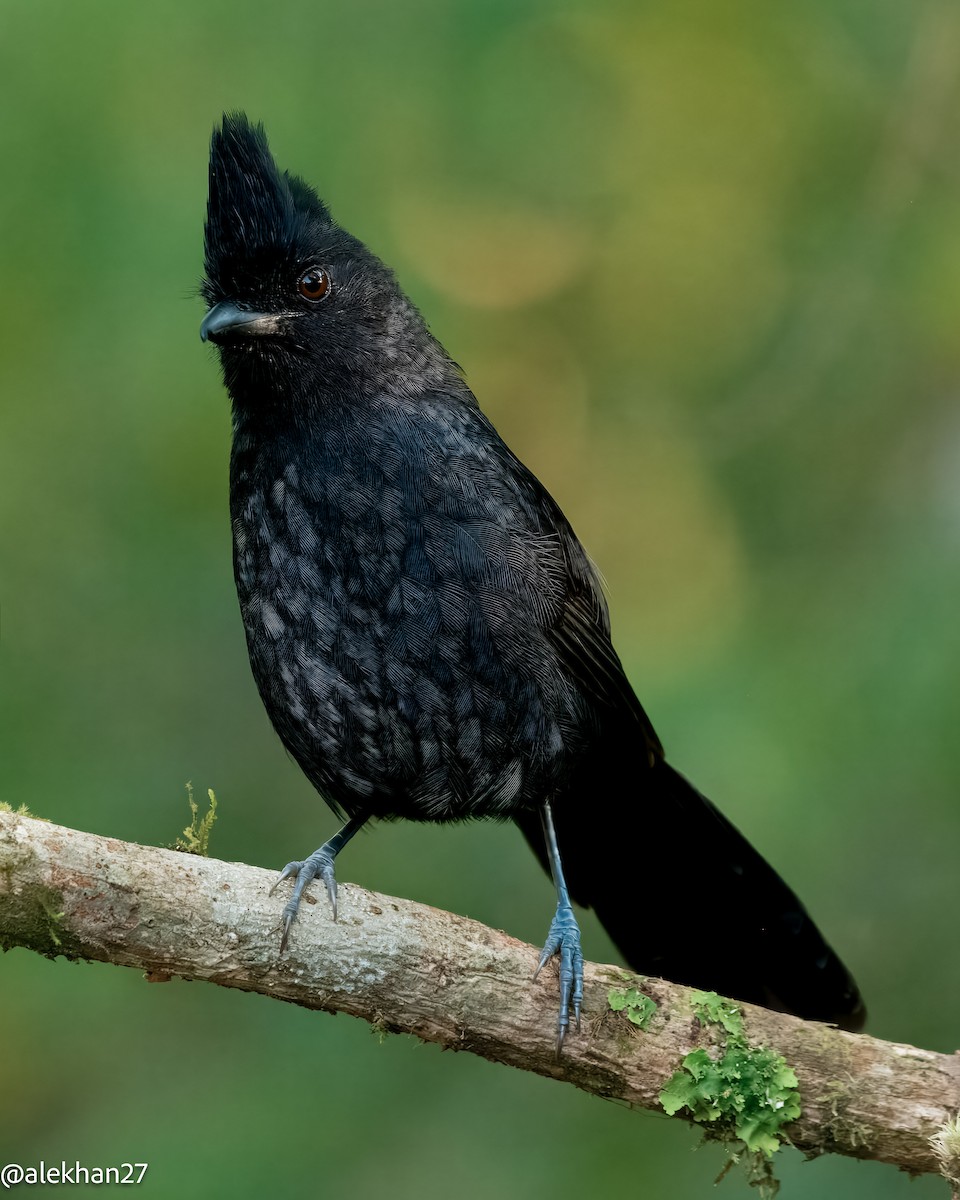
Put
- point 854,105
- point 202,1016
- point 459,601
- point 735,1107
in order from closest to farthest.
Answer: point 735,1107
point 459,601
point 202,1016
point 854,105

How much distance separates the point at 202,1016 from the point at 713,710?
241 centimetres

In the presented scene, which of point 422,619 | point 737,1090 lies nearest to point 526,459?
point 422,619

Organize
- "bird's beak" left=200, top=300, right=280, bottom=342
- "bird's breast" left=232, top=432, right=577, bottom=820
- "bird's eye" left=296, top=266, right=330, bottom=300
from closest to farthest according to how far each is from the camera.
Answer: "bird's breast" left=232, top=432, right=577, bottom=820 → "bird's beak" left=200, top=300, right=280, bottom=342 → "bird's eye" left=296, top=266, right=330, bottom=300

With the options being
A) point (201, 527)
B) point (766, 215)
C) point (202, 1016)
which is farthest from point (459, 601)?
point (766, 215)

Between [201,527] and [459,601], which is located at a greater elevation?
[201,527]

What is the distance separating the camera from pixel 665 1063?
4008 millimetres

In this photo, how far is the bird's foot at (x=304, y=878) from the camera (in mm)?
3865

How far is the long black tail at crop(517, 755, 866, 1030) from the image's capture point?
5066 mm

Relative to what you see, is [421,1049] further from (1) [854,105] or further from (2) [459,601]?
(1) [854,105]

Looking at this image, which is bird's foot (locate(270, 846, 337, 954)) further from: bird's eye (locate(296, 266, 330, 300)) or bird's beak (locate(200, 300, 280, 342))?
bird's eye (locate(296, 266, 330, 300))

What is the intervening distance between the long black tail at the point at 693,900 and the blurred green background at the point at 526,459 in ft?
0.73

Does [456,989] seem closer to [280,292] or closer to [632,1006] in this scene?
[632,1006]

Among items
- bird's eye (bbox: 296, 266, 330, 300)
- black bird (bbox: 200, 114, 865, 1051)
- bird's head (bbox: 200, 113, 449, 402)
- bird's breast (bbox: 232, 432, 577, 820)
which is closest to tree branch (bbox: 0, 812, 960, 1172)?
black bird (bbox: 200, 114, 865, 1051)

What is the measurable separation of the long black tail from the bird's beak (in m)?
1.97
